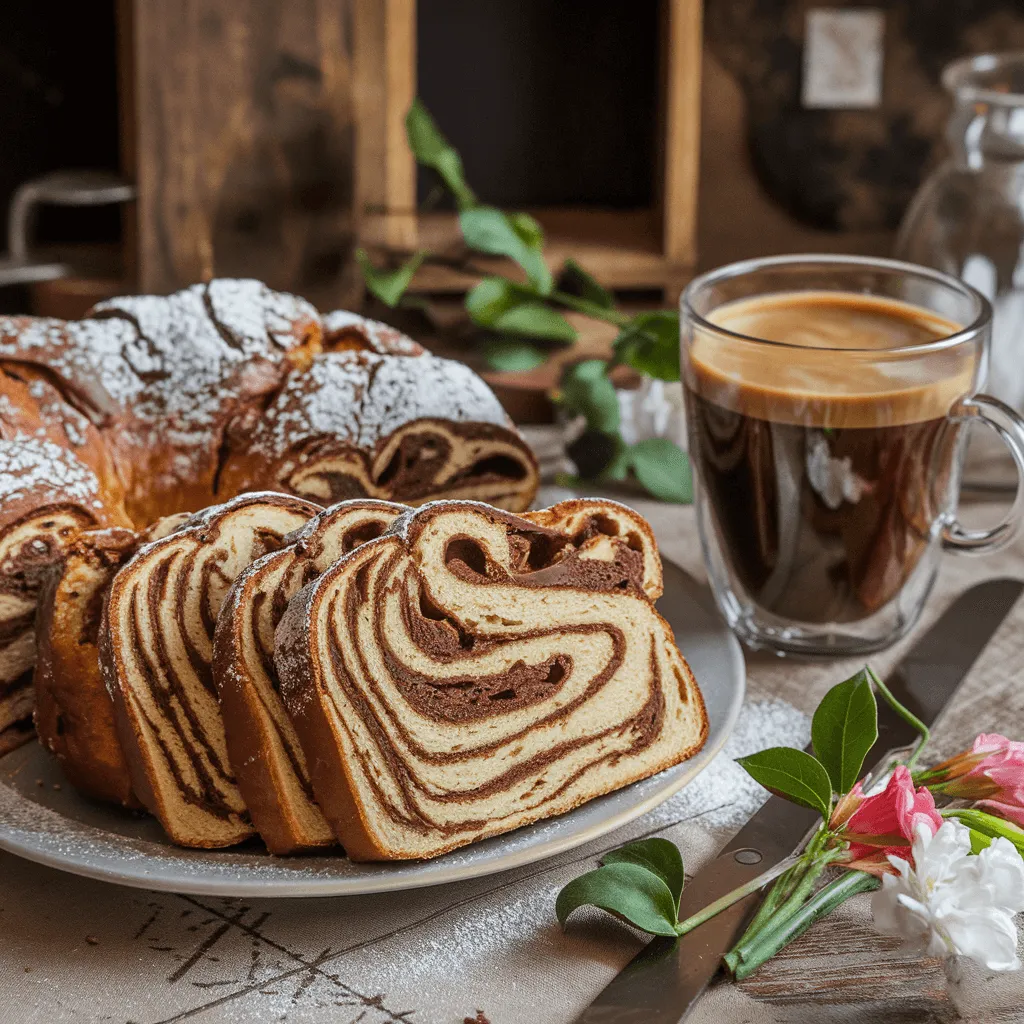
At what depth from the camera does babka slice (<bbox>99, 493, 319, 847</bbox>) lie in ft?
4.17

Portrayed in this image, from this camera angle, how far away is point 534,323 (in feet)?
7.40

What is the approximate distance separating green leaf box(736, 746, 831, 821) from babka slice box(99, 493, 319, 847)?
0.47 meters

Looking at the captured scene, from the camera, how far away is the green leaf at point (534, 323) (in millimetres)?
2252

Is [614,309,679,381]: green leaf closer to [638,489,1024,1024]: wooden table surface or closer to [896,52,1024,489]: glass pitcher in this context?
[896,52,1024,489]: glass pitcher

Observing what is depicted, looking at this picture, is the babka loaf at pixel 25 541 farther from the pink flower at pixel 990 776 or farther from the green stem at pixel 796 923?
the pink flower at pixel 990 776

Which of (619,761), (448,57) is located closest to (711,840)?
(619,761)

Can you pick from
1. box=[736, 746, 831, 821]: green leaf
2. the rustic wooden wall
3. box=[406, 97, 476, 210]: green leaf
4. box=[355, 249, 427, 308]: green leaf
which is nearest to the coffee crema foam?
box=[736, 746, 831, 821]: green leaf

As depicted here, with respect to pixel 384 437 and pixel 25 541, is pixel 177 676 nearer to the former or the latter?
pixel 25 541

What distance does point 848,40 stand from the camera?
9.80 feet

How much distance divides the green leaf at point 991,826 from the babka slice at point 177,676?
641mm

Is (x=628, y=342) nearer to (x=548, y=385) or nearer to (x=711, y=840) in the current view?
(x=548, y=385)

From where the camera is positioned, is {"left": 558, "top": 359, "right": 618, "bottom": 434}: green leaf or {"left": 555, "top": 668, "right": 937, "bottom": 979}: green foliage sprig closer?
{"left": 555, "top": 668, "right": 937, "bottom": 979}: green foliage sprig

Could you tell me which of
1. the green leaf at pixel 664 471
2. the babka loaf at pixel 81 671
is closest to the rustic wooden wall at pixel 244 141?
the green leaf at pixel 664 471

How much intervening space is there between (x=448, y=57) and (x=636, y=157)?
471 mm
